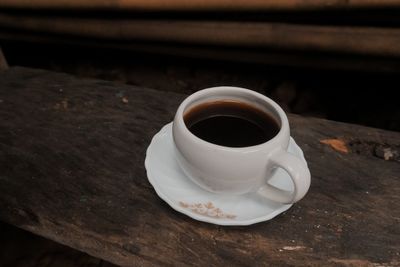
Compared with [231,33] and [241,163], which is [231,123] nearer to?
[241,163]

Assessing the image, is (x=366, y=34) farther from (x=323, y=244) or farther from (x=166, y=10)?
(x=323, y=244)

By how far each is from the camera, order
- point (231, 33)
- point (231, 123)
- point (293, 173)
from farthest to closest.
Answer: point (231, 33) < point (231, 123) < point (293, 173)

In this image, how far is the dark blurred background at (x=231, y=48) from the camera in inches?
46.0

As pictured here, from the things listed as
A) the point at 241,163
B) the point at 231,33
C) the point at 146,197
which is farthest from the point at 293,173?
the point at 231,33

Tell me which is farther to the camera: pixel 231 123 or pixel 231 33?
pixel 231 33

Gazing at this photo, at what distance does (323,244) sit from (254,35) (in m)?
0.91

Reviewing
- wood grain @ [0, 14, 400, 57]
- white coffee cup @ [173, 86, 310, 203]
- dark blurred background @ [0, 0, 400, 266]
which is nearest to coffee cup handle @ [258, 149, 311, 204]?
white coffee cup @ [173, 86, 310, 203]

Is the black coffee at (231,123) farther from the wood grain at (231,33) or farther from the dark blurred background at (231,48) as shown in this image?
the wood grain at (231,33)

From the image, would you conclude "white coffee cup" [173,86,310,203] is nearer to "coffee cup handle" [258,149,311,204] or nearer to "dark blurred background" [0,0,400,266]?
"coffee cup handle" [258,149,311,204]

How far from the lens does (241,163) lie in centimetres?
49

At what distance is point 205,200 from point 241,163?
3.6 inches

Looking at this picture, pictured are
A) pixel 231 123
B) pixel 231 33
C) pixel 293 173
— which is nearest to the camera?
pixel 293 173

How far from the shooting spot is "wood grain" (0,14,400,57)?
47.0 inches

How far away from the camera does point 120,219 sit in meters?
0.58
